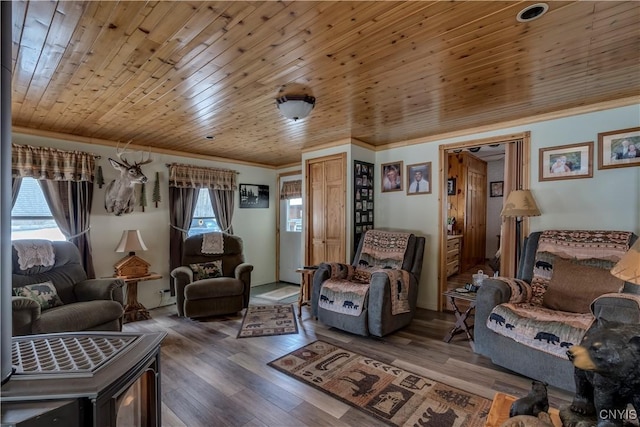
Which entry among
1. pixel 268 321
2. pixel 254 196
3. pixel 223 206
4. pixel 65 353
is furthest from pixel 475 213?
pixel 65 353

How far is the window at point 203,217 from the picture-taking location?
479cm

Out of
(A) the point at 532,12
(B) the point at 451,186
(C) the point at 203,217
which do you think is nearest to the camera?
(A) the point at 532,12

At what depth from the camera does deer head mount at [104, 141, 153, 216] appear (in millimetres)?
3607

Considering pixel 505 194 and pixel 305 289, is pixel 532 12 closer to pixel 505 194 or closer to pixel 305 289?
pixel 505 194

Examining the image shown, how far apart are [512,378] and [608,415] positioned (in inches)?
61.2

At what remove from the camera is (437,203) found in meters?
3.92

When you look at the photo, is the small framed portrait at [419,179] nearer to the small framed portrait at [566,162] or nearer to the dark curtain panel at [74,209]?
the small framed portrait at [566,162]

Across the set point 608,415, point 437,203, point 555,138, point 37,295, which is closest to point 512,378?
point 608,415

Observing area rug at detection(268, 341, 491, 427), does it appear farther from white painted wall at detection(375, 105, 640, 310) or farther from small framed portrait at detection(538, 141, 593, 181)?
small framed portrait at detection(538, 141, 593, 181)

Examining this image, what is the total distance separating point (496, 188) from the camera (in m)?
6.62

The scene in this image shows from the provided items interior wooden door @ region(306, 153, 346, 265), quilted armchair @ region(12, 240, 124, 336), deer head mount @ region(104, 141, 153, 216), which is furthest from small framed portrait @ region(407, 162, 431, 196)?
quilted armchair @ region(12, 240, 124, 336)

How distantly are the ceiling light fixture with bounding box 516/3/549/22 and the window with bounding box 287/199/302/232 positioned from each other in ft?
14.1

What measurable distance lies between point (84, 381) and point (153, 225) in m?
3.66

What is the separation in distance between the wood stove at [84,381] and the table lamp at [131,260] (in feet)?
8.57
